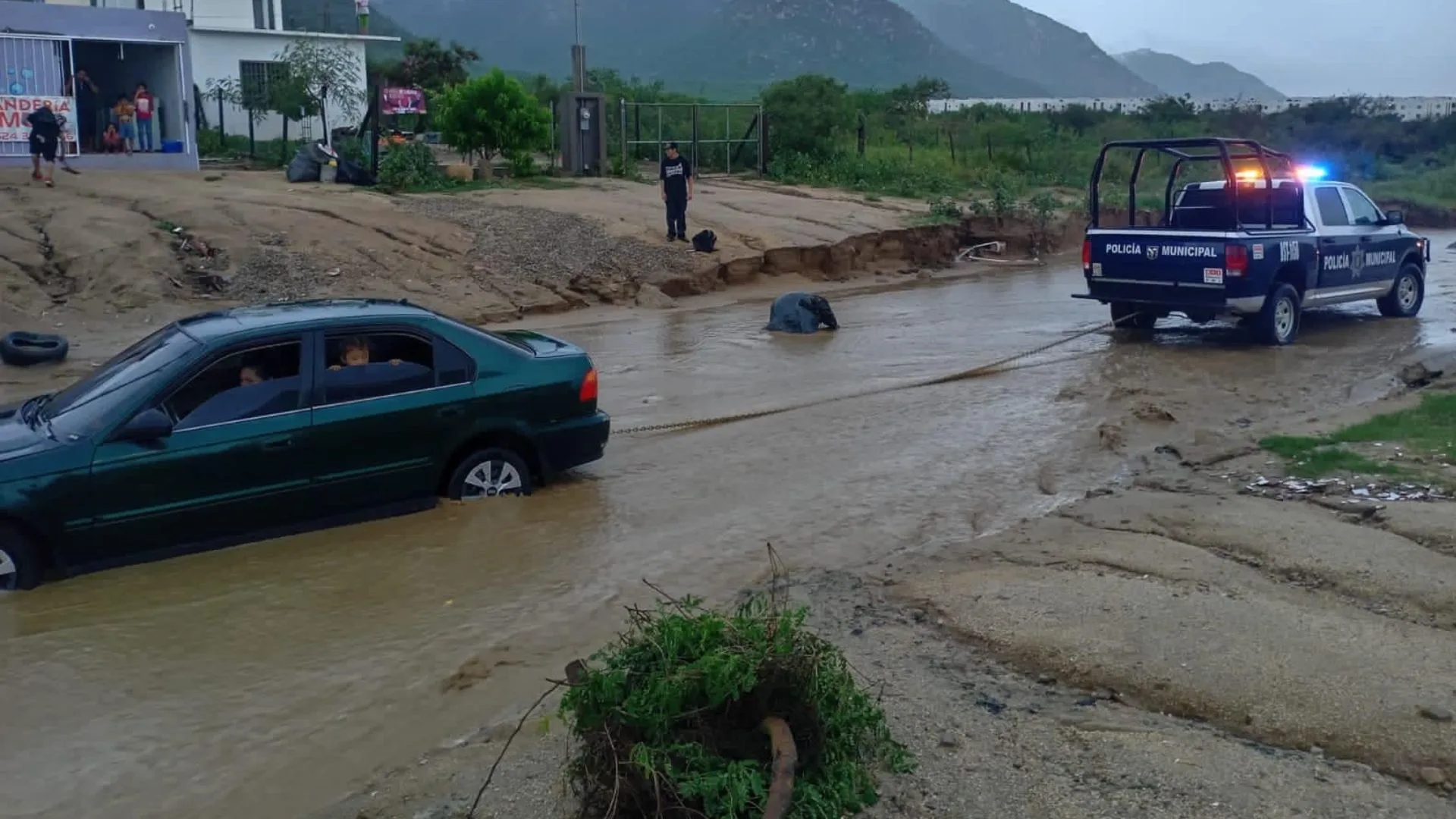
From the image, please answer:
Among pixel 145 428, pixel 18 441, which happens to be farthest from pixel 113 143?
pixel 145 428

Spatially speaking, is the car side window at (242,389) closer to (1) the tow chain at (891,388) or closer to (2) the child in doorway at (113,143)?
(1) the tow chain at (891,388)

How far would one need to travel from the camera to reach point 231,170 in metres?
26.0

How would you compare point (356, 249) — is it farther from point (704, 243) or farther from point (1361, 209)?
point (1361, 209)

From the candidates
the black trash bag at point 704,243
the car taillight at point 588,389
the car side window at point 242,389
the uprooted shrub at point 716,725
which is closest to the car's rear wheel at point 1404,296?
the black trash bag at point 704,243

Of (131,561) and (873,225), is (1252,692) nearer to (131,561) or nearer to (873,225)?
(131,561)

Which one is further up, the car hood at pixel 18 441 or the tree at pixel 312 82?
the tree at pixel 312 82

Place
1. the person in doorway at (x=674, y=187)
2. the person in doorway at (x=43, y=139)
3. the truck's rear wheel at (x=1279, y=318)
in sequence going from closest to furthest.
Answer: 1. the truck's rear wheel at (x=1279, y=318)
2. the person in doorway at (x=43, y=139)
3. the person in doorway at (x=674, y=187)

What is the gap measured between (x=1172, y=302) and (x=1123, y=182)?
25062mm

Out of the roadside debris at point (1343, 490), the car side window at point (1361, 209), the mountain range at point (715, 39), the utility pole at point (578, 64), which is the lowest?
the roadside debris at point (1343, 490)

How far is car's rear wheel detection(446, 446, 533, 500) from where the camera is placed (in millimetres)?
8219

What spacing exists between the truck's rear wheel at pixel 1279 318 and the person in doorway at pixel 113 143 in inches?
775

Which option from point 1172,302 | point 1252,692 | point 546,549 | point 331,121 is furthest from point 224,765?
point 331,121

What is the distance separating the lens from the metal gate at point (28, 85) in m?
22.6

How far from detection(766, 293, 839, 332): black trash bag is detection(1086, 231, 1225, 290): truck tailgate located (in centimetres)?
317
